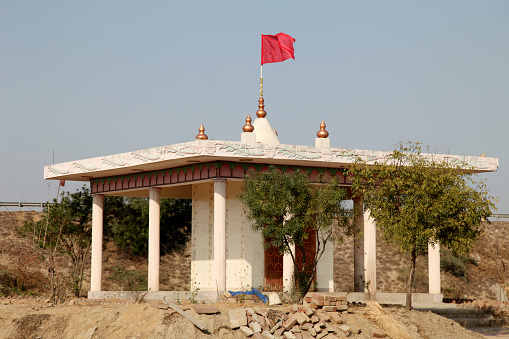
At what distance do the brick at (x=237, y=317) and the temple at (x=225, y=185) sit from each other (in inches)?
188

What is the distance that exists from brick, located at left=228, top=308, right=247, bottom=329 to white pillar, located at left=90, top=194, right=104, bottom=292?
1189 centimetres

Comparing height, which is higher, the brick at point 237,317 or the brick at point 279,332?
the brick at point 237,317

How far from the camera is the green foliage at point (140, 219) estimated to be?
121 feet

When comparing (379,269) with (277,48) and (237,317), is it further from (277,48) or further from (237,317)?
(237,317)

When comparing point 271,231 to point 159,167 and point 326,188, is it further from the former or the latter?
point 159,167

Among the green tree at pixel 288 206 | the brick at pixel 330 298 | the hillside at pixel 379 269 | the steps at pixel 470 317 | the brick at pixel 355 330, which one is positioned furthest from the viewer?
the hillside at pixel 379 269

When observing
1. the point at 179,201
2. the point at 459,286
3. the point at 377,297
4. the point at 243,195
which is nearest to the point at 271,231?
the point at 243,195

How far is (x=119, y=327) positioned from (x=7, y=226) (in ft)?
116

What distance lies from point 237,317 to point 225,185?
685 cm

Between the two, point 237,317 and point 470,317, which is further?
point 470,317

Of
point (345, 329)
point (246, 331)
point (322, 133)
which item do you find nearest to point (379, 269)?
point (322, 133)

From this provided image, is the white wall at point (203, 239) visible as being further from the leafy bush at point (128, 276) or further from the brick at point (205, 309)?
the leafy bush at point (128, 276)

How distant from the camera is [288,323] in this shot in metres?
17.6

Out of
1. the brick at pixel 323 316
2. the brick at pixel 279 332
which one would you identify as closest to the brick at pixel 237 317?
the brick at pixel 279 332
